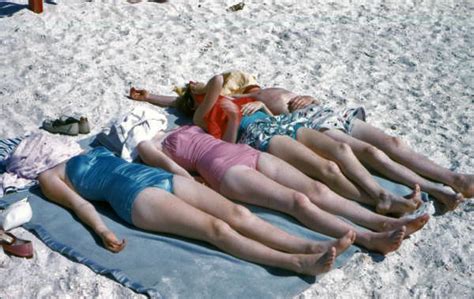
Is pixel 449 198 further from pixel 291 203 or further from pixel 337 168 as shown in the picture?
pixel 291 203

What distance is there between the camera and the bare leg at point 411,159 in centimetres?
416

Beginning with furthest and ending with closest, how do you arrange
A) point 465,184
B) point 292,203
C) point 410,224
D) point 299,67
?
1. point 299,67
2. point 465,184
3. point 292,203
4. point 410,224

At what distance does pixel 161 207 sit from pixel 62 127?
150 cm

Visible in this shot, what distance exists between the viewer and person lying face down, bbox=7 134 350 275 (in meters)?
3.42

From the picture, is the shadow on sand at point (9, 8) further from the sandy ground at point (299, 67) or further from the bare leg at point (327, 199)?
the bare leg at point (327, 199)

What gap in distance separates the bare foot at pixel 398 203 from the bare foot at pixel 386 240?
260 millimetres

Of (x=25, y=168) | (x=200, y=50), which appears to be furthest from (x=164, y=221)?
(x=200, y=50)

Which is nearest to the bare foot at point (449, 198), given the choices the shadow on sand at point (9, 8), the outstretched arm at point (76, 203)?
the outstretched arm at point (76, 203)

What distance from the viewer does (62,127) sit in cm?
482

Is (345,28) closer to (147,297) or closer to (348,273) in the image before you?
(348,273)

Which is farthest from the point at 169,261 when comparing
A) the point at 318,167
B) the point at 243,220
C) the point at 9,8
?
the point at 9,8

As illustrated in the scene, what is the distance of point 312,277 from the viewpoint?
3.44m

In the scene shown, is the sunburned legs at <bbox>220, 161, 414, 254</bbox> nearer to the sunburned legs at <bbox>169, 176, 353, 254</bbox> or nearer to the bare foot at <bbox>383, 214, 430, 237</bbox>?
the bare foot at <bbox>383, 214, 430, 237</bbox>

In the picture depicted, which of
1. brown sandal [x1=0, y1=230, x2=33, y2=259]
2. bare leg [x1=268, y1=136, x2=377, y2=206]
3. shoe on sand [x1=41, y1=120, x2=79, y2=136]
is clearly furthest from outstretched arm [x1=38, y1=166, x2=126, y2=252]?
bare leg [x1=268, y1=136, x2=377, y2=206]
